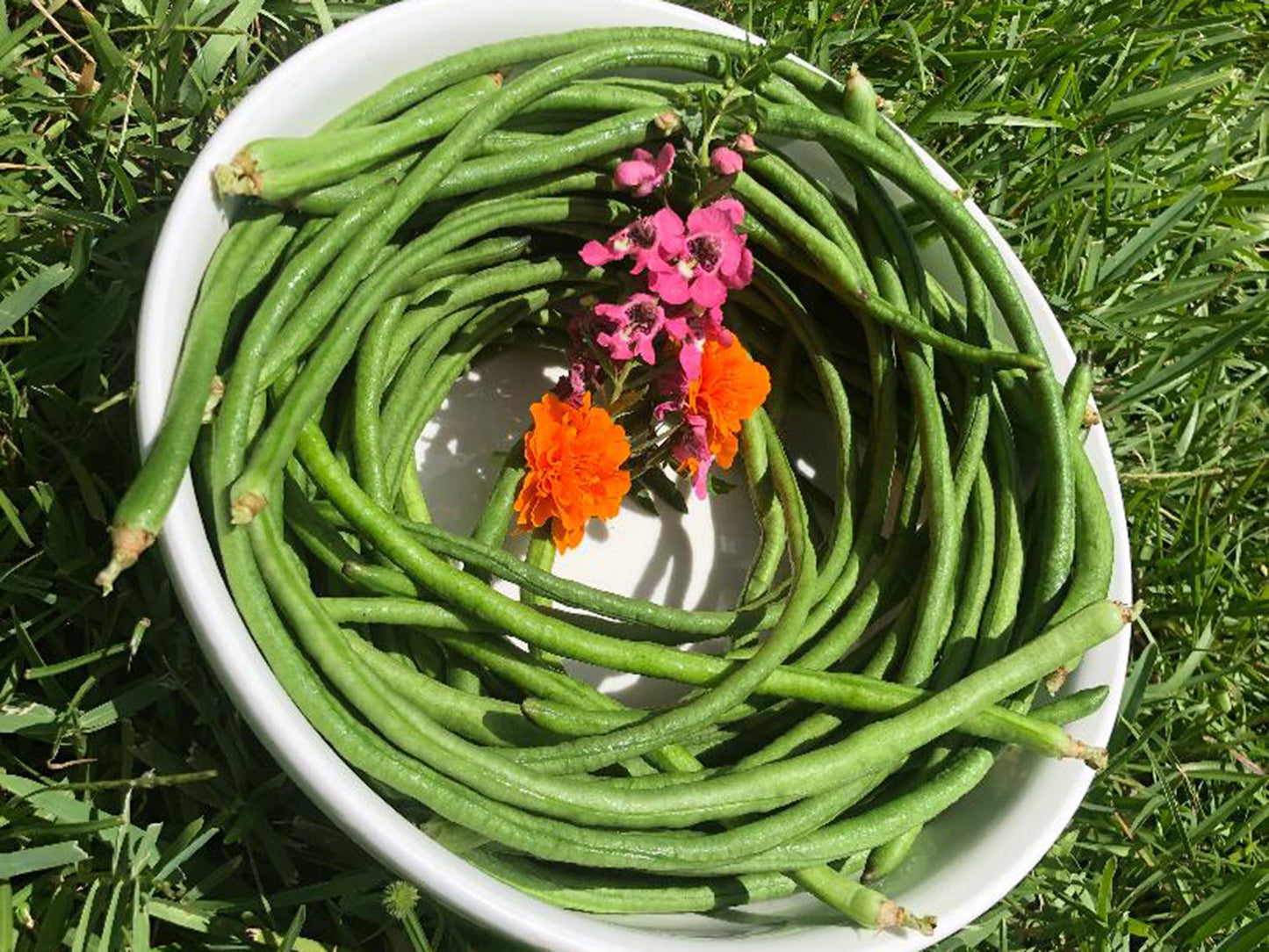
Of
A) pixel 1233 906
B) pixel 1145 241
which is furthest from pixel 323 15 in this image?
pixel 1233 906

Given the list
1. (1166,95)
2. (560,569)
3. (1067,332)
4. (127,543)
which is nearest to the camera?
(127,543)

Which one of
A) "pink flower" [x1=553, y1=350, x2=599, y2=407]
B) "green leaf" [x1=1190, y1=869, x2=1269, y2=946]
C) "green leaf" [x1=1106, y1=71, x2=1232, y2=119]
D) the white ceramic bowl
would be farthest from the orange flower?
"green leaf" [x1=1106, y1=71, x2=1232, y2=119]

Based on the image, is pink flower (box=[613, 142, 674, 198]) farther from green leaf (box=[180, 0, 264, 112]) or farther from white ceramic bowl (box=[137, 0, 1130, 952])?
green leaf (box=[180, 0, 264, 112])

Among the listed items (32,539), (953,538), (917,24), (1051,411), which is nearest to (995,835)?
(953,538)

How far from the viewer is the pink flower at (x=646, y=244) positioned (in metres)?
1.27

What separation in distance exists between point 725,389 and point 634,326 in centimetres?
11

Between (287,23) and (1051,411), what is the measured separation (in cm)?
95

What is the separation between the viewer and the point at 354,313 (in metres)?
1.19

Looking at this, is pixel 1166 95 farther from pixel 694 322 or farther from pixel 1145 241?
pixel 694 322

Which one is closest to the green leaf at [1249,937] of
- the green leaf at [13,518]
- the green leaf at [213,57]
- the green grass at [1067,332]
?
the green grass at [1067,332]

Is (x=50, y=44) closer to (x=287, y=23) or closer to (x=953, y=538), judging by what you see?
(x=287, y=23)

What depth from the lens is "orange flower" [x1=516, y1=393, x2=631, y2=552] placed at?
1.30 meters

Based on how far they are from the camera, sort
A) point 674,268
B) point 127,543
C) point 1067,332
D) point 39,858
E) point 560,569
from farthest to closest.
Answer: point 1067,332
point 560,569
point 674,268
point 39,858
point 127,543

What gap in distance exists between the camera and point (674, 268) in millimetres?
1273
